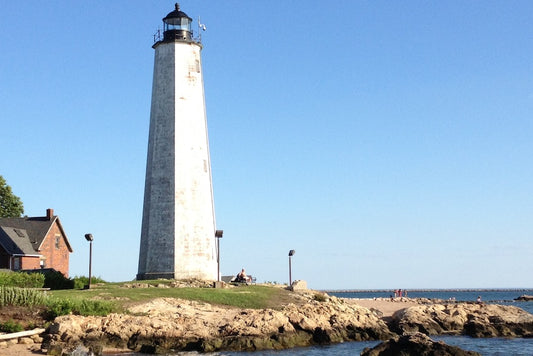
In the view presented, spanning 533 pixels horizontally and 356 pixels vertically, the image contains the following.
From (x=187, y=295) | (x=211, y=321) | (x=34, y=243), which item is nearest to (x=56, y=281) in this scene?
(x=187, y=295)

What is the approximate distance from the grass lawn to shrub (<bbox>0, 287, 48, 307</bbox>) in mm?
1347

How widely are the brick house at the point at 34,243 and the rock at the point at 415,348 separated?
37977 mm

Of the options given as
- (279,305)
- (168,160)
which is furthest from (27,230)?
(279,305)

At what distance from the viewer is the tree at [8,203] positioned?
70.1 meters

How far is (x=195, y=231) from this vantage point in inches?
1839

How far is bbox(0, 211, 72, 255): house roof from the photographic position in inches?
2304

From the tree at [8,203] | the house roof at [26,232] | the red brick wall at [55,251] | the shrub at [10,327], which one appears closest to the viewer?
the shrub at [10,327]

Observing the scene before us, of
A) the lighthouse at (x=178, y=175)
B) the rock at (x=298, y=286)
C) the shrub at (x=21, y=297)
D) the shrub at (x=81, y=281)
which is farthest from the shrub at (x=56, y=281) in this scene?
the rock at (x=298, y=286)

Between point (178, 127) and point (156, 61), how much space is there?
5239 mm

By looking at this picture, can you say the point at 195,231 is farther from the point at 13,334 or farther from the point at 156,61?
the point at 13,334

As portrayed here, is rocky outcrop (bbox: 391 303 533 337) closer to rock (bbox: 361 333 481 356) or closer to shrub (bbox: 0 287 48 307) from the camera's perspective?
rock (bbox: 361 333 481 356)

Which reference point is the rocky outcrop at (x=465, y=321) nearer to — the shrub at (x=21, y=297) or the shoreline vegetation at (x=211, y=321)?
the shoreline vegetation at (x=211, y=321)

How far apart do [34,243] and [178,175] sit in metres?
20.9

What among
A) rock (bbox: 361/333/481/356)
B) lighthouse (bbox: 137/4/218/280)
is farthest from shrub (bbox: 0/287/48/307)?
rock (bbox: 361/333/481/356)
